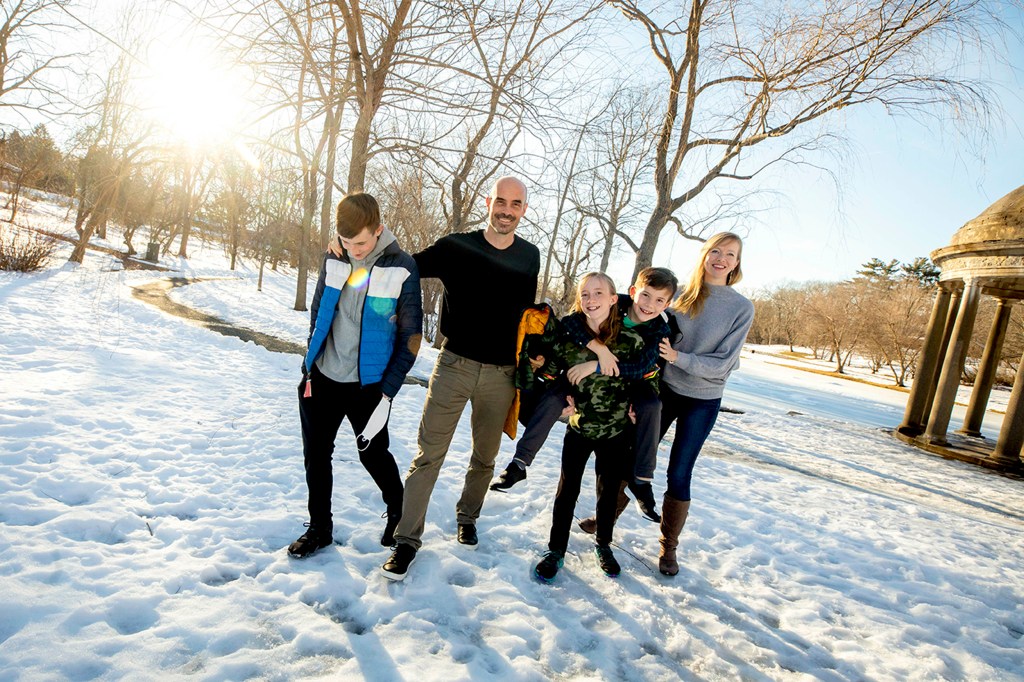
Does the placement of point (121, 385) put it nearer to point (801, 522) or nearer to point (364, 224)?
point (364, 224)

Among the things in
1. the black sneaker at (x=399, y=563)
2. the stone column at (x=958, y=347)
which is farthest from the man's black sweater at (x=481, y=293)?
the stone column at (x=958, y=347)

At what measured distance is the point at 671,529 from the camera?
326 centimetres

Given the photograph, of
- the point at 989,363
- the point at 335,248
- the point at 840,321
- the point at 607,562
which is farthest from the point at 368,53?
the point at 840,321

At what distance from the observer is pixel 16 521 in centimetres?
275

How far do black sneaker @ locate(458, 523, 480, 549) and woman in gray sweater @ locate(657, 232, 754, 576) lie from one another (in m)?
1.27

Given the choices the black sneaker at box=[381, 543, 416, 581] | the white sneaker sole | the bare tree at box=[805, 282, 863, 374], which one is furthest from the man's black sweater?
the bare tree at box=[805, 282, 863, 374]

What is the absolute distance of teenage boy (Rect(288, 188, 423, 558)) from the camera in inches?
109

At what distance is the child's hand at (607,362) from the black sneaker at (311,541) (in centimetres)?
194

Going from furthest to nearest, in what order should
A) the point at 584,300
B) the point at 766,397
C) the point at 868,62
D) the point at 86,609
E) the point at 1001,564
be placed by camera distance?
the point at 766,397 → the point at 868,62 → the point at 1001,564 → the point at 584,300 → the point at 86,609

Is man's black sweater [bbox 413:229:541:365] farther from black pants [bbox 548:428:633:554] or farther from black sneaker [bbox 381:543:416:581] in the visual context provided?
black sneaker [bbox 381:543:416:581]

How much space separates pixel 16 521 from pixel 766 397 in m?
18.4

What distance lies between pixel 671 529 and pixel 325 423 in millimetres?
2317

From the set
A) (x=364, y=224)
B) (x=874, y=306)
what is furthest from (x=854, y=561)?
(x=874, y=306)

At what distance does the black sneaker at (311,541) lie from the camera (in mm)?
2842
